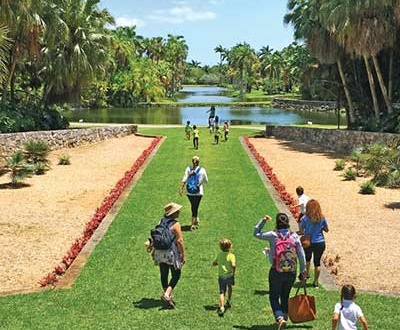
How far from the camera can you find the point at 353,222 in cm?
1491

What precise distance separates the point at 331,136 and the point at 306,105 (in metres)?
→ 56.8

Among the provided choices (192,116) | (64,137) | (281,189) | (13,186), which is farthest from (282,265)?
(192,116)

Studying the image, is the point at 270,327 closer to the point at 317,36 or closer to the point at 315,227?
the point at 315,227

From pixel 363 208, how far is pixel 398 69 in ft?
70.6

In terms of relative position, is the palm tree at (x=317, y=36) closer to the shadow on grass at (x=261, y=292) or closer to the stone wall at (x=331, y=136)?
the stone wall at (x=331, y=136)

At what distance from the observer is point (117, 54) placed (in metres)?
83.9

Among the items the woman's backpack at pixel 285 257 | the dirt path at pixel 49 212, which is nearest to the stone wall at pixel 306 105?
the dirt path at pixel 49 212

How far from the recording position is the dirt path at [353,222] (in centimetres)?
1071

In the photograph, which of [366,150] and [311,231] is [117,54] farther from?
[311,231]

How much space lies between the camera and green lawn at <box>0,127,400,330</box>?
7973mm

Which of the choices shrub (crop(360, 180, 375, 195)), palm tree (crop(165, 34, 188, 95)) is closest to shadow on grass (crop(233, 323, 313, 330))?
shrub (crop(360, 180, 375, 195))

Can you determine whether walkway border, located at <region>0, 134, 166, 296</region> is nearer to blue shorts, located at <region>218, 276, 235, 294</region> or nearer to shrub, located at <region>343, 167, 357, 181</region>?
blue shorts, located at <region>218, 276, 235, 294</region>

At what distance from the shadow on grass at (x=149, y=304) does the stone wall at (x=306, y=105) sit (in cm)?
7570

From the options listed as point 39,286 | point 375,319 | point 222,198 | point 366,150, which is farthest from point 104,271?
point 366,150
